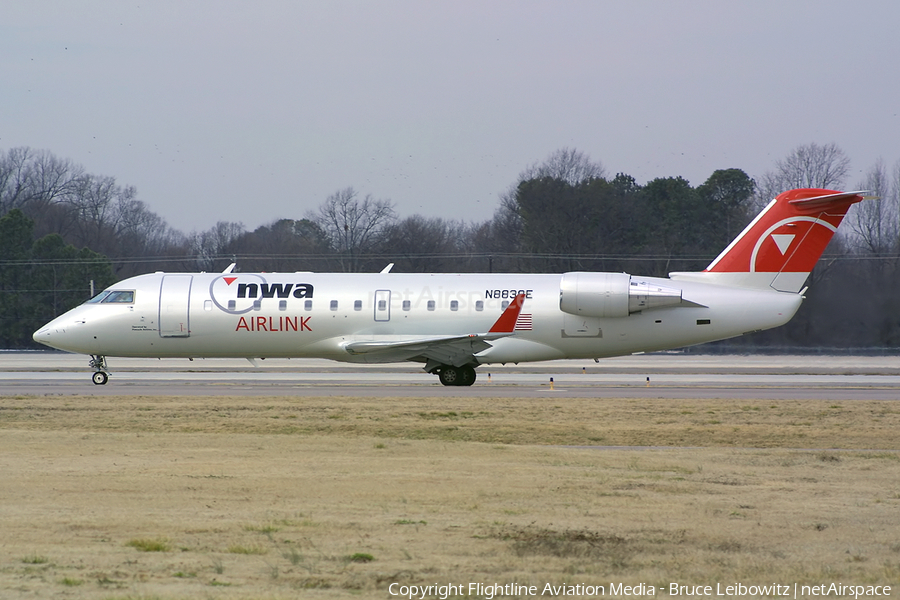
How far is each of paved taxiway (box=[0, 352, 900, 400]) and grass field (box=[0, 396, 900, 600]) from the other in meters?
6.44

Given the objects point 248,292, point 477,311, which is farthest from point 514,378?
point 248,292

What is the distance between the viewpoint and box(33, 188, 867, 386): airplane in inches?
1078

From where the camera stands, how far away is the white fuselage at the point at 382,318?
2761cm

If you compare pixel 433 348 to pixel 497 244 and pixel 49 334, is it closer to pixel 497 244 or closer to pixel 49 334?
pixel 49 334

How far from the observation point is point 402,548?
9.04 m

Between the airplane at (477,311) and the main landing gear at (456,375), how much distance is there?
0.14 feet

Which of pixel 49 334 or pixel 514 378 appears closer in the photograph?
pixel 49 334

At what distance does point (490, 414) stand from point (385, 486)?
862 centimetres

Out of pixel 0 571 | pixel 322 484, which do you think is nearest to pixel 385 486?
pixel 322 484

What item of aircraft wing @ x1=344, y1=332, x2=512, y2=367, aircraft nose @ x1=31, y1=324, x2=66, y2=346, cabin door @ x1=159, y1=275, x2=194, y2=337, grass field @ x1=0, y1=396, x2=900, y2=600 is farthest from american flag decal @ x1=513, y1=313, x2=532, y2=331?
aircraft nose @ x1=31, y1=324, x2=66, y2=346

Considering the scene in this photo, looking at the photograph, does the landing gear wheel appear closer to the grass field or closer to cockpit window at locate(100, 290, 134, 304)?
the grass field

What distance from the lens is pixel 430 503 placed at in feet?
36.8

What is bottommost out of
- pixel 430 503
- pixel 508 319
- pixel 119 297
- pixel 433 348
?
pixel 430 503

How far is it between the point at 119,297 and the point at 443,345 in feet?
31.8
